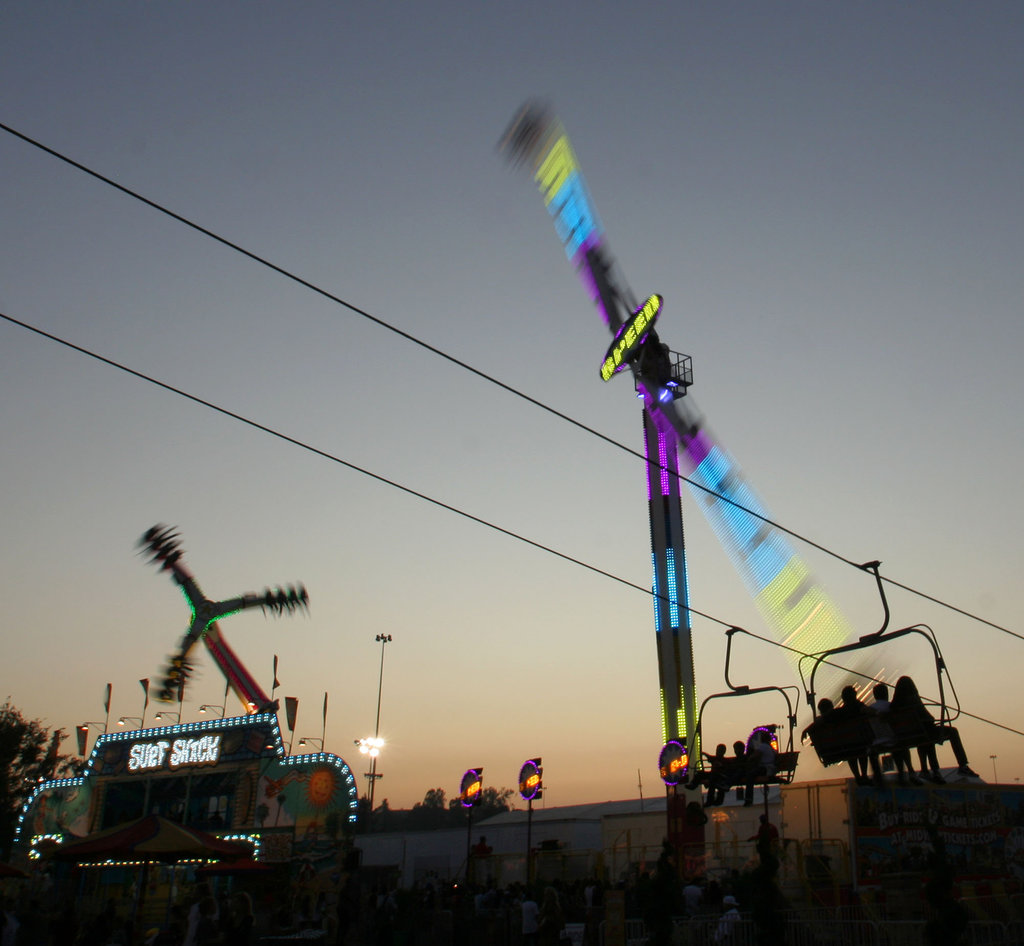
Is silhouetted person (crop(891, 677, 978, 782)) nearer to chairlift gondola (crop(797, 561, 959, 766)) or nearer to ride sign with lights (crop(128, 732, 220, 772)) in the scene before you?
chairlift gondola (crop(797, 561, 959, 766))

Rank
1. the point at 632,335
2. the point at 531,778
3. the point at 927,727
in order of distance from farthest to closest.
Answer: the point at 632,335 → the point at 531,778 → the point at 927,727

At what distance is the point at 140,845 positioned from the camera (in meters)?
16.8

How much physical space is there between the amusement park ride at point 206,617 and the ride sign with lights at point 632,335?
20.1 metres

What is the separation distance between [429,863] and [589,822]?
7.62m

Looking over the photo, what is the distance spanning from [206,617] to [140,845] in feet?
104

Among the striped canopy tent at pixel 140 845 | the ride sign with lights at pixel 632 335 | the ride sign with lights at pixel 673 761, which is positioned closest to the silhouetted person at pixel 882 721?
the striped canopy tent at pixel 140 845

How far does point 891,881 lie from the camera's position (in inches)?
691

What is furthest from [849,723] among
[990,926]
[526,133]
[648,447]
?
[526,133]

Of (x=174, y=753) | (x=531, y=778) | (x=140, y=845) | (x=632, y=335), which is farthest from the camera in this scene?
(x=174, y=753)

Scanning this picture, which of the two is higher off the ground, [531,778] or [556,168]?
[556,168]

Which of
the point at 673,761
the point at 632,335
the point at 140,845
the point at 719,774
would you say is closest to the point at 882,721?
the point at 719,774

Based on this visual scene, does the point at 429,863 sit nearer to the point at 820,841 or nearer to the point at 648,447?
the point at 648,447

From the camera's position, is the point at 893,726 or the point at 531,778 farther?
the point at 531,778

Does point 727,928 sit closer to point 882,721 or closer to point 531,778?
point 882,721
